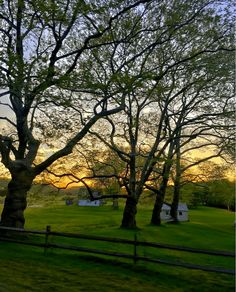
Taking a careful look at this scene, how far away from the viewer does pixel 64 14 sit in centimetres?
1767

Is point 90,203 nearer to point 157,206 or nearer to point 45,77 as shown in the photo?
point 157,206

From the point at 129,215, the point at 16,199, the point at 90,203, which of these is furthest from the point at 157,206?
the point at 90,203

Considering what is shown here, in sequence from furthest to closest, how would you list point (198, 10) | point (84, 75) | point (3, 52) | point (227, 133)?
point (227, 133)
point (198, 10)
point (84, 75)
point (3, 52)

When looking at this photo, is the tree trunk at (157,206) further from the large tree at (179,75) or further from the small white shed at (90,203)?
the small white shed at (90,203)

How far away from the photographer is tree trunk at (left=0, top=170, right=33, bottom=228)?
66.0ft

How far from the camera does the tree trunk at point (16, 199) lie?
20125mm

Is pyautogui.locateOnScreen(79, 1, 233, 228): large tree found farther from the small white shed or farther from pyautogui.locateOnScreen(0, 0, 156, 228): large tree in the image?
the small white shed

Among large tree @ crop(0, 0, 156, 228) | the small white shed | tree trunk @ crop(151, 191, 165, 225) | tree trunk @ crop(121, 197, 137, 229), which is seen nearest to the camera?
large tree @ crop(0, 0, 156, 228)

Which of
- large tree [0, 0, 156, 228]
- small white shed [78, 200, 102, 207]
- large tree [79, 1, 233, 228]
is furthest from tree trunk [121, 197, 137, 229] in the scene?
small white shed [78, 200, 102, 207]

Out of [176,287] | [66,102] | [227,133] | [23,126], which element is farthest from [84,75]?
[227,133]

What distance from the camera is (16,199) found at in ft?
66.6

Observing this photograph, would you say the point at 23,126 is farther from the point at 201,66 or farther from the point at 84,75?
the point at 201,66

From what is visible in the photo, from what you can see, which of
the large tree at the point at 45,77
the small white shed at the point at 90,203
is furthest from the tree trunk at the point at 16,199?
the small white shed at the point at 90,203

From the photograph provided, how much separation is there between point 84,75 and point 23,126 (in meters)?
4.86
